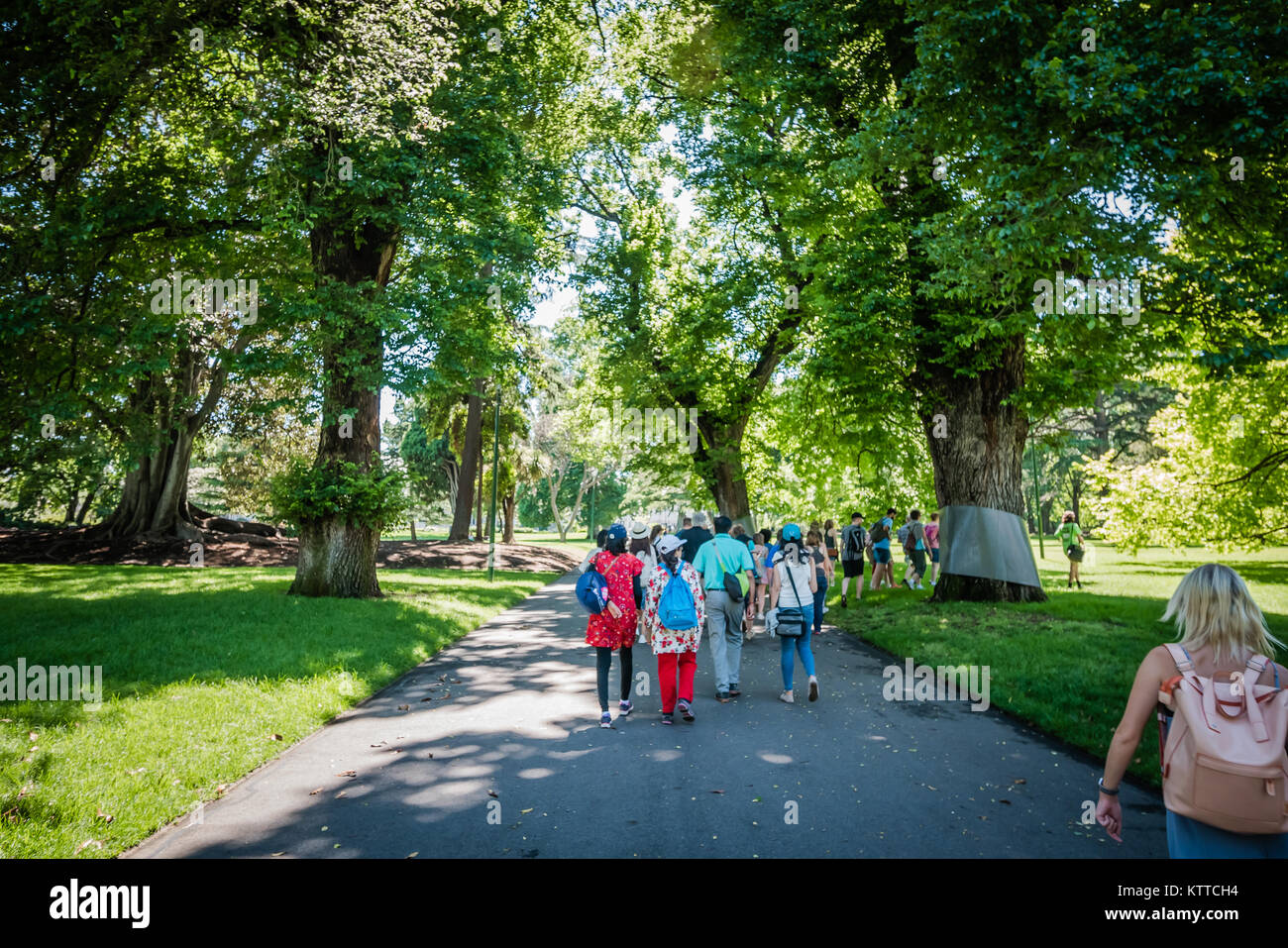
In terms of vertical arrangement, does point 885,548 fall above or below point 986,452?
below

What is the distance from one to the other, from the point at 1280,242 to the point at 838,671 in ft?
22.6

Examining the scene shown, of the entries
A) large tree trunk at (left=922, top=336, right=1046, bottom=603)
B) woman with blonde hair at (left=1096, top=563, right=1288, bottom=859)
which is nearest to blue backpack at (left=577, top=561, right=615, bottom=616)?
woman with blonde hair at (left=1096, top=563, right=1288, bottom=859)

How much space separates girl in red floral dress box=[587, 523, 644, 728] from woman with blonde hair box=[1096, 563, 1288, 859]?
4.96 m

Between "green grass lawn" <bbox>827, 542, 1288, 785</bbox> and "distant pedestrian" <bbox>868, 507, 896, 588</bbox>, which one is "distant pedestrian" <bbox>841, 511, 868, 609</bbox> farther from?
"distant pedestrian" <bbox>868, 507, 896, 588</bbox>

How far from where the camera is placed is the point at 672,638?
7.43 meters

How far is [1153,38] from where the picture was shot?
23.4ft

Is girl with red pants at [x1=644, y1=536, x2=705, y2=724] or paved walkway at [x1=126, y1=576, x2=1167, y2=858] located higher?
girl with red pants at [x1=644, y1=536, x2=705, y2=724]

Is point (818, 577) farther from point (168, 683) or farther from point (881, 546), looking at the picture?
point (168, 683)

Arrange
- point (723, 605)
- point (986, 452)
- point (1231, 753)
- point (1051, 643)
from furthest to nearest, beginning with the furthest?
point (986, 452), point (1051, 643), point (723, 605), point (1231, 753)

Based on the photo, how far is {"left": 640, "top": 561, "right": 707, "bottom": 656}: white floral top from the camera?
7430mm

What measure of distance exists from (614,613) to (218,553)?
2318 cm

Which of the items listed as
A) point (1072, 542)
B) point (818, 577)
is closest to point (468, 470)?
point (818, 577)
